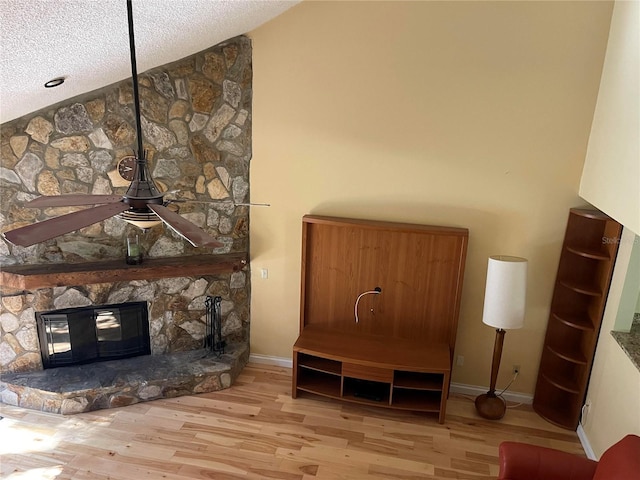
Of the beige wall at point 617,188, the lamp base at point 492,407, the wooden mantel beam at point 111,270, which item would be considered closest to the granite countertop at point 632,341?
the beige wall at point 617,188

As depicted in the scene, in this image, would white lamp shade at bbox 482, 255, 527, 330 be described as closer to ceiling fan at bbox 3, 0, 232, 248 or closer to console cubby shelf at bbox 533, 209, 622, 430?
console cubby shelf at bbox 533, 209, 622, 430

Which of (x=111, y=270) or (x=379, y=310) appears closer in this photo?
(x=111, y=270)

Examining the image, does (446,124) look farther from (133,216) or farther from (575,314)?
(133,216)

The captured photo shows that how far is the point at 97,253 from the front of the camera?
13.5ft

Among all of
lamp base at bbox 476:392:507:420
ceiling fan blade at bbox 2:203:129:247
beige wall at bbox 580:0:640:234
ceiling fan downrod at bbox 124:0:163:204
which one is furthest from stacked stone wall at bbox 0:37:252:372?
beige wall at bbox 580:0:640:234

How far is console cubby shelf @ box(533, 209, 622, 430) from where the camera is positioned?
3545 mm

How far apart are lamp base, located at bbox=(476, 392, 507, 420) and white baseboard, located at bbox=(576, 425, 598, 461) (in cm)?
57

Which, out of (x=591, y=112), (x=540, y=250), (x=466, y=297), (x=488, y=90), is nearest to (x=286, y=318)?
(x=466, y=297)

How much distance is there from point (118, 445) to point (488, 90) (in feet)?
12.8

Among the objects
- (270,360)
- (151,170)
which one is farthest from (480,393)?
(151,170)

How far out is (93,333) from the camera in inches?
166

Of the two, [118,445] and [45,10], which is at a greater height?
[45,10]

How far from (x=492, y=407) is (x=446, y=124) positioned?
2.37m

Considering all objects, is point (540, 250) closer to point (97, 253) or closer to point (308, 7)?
point (308, 7)
